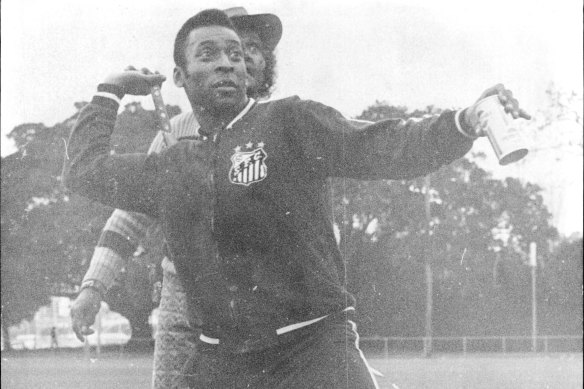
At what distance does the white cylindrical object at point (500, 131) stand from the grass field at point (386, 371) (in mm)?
1109

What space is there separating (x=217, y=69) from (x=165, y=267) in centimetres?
61

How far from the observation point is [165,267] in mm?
2367

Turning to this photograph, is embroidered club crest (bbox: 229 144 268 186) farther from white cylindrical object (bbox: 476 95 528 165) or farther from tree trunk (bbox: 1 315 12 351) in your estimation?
tree trunk (bbox: 1 315 12 351)

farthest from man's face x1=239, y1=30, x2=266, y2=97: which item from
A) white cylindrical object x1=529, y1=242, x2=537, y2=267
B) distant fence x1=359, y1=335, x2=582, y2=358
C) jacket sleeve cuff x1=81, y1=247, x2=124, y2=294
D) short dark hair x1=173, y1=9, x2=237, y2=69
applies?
white cylindrical object x1=529, y1=242, x2=537, y2=267

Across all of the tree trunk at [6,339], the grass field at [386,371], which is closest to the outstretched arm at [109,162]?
the grass field at [386,371]

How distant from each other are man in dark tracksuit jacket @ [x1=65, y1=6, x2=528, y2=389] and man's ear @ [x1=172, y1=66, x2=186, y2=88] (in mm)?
92

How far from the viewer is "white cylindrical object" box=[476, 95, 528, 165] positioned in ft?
5.22

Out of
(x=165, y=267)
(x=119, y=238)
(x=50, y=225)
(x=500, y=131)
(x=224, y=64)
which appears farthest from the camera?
(x=50, y=225)

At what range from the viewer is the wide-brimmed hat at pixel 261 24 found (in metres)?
2.53

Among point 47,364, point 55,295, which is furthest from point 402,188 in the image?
point 47,364

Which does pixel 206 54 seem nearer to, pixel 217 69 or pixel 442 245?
pixel 217 69

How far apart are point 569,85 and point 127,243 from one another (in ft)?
6.39

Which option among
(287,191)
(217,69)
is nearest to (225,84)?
(217,69)

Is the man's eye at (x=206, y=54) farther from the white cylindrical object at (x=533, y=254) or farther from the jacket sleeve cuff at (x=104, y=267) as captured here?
the white cylindrical object at (x=533, y=254)
